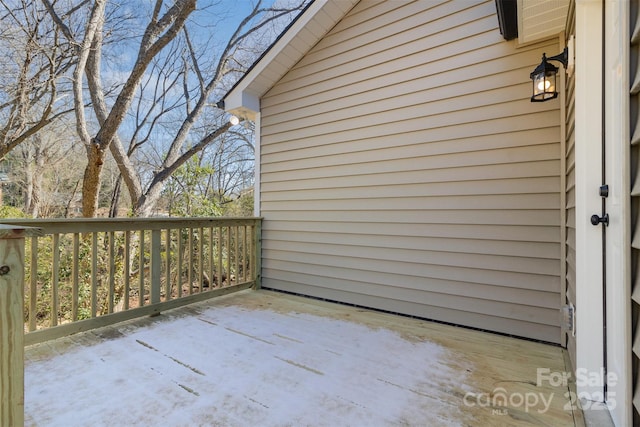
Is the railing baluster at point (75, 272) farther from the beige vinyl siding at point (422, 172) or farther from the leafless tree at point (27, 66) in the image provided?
the leafless tree at point (27, 66)

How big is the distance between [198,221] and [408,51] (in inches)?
110

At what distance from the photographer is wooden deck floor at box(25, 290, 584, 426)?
1600 millimetres

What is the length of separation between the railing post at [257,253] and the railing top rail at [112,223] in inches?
15.5

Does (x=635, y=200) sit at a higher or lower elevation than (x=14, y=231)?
higher

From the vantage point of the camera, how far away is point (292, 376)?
6.48ft

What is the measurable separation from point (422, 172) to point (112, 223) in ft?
9.33

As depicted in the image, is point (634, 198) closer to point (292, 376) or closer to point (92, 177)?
point (292, 376)

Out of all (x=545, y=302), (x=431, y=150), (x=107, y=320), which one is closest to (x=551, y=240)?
(x=545, y=302)

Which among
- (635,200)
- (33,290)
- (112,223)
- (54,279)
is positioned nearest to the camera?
(635,200)

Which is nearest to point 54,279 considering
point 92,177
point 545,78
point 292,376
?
point 292,376

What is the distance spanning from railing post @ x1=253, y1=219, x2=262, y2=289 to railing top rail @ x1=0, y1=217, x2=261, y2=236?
394 mm

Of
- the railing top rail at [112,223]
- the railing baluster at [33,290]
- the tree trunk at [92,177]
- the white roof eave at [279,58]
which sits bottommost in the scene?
the railing baluster at [33,290]

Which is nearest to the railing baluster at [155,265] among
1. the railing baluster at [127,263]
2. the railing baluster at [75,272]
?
the railing baluster at [127,263]

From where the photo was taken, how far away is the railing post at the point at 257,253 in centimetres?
424
